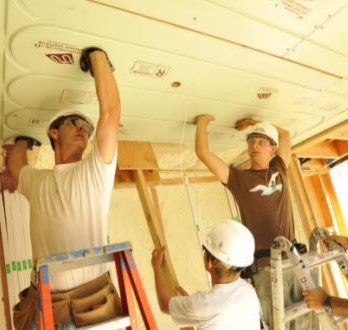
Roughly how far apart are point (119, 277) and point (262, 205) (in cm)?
115

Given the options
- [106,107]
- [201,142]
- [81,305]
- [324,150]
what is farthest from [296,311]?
[324,150]

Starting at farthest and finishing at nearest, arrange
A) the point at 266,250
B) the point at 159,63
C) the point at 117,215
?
the point at 117,215 → the point at 266,250 → the point at 159,63

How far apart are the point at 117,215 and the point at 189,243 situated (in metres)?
0.75

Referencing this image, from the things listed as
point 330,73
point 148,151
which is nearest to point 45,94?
point 148,151

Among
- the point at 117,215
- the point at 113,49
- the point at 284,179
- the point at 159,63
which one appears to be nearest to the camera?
the point at 113,49

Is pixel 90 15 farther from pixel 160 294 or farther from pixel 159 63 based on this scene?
pixel 160 294

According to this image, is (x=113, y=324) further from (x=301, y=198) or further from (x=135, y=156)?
(x=301, y=198)

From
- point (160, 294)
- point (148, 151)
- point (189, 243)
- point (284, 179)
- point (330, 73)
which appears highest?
point (330, 73)

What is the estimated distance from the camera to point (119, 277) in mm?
1163

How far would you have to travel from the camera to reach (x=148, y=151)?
2.29 metres

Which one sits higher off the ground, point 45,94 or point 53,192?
point 45,94

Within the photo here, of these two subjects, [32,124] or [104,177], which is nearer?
[104,177]

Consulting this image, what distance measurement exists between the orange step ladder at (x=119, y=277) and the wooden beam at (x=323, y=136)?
7.93ft

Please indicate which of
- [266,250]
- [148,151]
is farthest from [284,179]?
[148,151]
